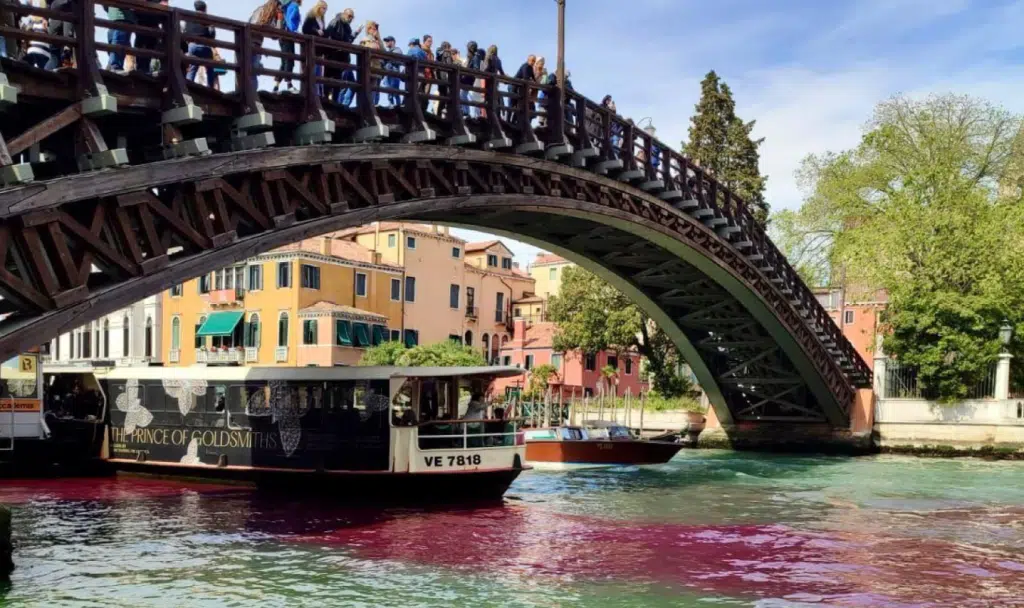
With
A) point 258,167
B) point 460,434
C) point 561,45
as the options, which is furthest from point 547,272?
point 258,167

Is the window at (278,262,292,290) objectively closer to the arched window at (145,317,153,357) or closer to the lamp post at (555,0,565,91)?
the arched window at (145,317,153,357)

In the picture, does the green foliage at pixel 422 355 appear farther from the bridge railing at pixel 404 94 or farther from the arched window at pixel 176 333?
the bridge railing at pixel 404 94

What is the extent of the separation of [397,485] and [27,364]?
23.5 ft

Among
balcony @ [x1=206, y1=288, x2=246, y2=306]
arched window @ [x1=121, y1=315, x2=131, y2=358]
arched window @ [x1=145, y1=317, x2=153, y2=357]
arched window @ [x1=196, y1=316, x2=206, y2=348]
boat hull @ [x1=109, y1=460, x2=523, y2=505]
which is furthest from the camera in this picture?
arched window @ [x1=121, y1=315, x2=131, y2=358]

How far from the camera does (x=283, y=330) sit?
137 feet

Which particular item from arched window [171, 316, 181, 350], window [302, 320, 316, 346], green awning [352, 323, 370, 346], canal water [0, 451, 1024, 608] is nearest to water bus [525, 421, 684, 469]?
canal water [0, 451, 1024, 608]

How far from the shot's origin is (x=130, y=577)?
440 inches

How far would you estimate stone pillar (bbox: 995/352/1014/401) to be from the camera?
2861 cm

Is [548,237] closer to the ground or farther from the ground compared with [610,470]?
farther from the ground

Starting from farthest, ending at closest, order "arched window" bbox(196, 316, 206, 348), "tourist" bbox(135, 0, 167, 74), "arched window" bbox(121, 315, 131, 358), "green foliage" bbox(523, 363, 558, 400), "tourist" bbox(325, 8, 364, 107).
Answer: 1. "arched window" bbox(121, 315, 131, 358)
2. "arched window" bbox(196, 316, 206, 348)
3. "green foliage" bbox(523, 363, 558, 400)
4. "tourist" bbox(325, 8, 364, 107)
5. "tourist" bbox(135, 0, 167, 74)

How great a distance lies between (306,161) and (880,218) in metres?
21.9

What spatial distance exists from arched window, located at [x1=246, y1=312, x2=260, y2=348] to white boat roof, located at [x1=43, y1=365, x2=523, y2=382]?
881 inches

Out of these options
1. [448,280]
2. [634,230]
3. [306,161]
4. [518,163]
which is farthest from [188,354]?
[306,161]

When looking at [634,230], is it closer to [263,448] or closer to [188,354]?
[263,448]
